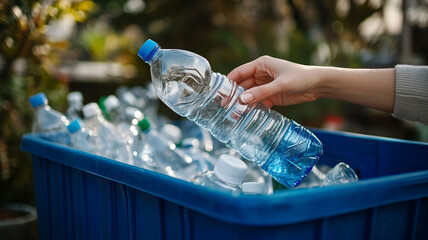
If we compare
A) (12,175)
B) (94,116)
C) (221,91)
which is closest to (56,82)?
(12,175)

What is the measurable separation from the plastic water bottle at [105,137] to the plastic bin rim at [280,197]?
0.43m

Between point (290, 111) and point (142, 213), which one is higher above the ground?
point (142, 213)

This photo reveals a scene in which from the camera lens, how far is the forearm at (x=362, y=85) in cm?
151

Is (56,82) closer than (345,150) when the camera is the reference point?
No

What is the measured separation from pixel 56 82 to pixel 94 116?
135 cm

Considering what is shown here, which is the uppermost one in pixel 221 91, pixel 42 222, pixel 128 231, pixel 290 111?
pixel 221 91

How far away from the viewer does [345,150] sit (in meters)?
1.72

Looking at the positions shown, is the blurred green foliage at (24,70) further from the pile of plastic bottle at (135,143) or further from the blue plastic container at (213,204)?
the blue plastic container at (213,204)

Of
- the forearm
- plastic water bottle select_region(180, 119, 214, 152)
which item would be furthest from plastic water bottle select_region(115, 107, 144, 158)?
the forearm

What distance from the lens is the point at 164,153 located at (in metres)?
1.76

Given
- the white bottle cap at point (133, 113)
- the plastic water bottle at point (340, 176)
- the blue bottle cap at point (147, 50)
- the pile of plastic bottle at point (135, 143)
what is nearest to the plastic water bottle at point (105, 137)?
the pile of plastic bottle at point (135, 143)

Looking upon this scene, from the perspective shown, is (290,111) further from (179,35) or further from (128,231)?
(128,231)

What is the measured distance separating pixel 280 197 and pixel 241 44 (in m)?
4.69

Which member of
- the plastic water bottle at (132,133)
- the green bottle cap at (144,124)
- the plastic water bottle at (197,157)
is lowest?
the plastic water bottle at (197,157)
